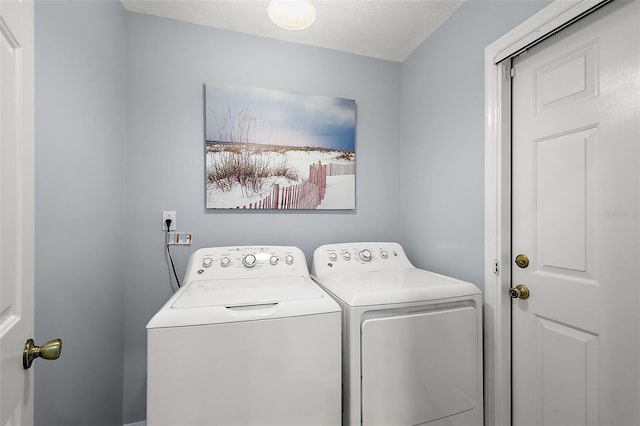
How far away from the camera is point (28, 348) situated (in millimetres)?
636

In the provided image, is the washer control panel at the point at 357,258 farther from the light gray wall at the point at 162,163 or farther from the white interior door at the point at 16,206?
the white interior door at the point at 16,206

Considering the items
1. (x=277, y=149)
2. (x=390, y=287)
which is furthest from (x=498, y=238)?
(x=277, y=149)

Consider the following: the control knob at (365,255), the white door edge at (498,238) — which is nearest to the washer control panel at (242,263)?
the control knob at (365,255)

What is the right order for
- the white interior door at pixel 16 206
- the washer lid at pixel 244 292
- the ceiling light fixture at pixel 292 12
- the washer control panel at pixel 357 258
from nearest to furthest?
the white interior door at pixel 16 206 → the washer lid at pixel 244 292 → the ceiling light fixture at pixel 292 12 → the washer control panel at pixel 357 258

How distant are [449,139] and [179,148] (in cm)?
166

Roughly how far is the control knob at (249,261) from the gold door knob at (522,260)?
1.34m

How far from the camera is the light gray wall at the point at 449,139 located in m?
1.46

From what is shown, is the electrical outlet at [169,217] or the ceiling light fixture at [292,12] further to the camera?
the electrical outlet at [169,217]

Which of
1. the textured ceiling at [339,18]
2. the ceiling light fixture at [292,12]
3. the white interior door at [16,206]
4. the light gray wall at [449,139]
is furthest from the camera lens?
the textured ceiling at [339,18]

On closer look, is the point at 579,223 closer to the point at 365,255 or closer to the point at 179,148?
the point at 365,255

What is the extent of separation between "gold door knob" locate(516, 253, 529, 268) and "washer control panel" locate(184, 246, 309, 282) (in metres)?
1.07

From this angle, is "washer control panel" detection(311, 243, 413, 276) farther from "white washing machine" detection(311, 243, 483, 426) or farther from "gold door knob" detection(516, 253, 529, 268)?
"gold door knob" detection(516, 253, 529, 268)

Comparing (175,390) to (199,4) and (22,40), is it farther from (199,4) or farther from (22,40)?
(199,4)

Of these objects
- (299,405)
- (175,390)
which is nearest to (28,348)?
(175,390)
